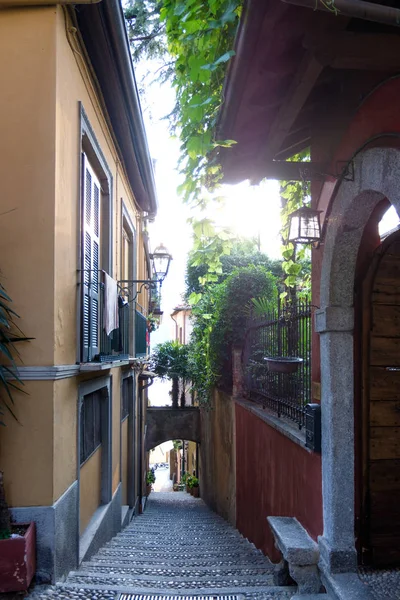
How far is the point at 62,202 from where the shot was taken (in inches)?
169

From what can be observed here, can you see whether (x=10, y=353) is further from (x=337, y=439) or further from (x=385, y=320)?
(x=385, y=320)

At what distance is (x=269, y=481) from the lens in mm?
6363

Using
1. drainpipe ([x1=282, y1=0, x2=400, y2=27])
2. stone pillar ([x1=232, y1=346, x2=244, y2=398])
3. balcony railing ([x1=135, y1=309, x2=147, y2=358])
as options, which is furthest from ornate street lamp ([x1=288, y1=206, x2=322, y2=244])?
balcony railing ([x1=135, y1=309, x2=147, y2=358])

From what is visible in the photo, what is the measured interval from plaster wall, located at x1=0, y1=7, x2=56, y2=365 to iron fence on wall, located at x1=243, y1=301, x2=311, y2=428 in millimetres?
2553

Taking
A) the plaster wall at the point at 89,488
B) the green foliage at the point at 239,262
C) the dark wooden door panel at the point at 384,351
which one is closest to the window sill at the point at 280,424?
the dark wooden door panel at the point at 384,351

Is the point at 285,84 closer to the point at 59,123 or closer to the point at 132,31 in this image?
the point at 59,123

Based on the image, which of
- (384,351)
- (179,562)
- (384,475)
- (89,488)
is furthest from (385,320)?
(89,488)

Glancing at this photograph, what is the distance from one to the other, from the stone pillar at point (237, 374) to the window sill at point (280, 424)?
81 centimetres

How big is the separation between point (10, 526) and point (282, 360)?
126 inches

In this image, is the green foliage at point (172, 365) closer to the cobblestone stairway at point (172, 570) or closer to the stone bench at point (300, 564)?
the cobblestone stairway at point (172, 570)

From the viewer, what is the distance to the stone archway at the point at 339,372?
410 cm

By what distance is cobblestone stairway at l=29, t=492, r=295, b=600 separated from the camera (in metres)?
4.00

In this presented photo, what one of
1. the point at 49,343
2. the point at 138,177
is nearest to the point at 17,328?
the point at 49,343

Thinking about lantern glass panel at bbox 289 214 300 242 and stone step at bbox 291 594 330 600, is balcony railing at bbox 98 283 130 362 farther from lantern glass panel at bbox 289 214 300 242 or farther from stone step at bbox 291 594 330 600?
stone step at bbox 291 594 330 600
